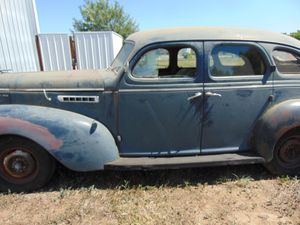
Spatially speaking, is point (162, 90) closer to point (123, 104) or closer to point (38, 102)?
point (123, 104)

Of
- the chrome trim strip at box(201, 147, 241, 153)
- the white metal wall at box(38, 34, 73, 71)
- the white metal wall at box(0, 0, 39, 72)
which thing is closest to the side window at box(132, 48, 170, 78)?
the chrome trim strip at box(201, 147, 241, 153)

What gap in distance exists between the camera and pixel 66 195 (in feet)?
9.68

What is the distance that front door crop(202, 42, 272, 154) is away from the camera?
9.69 ft

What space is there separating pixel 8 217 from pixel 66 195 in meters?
0.60

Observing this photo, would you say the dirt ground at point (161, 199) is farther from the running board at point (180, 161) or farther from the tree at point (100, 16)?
the tree at point (100, 16)

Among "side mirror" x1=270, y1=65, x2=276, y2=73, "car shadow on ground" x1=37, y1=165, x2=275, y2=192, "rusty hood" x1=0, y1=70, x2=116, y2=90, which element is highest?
"side mirror" x1=270, y1=65, x2=276, y2=73

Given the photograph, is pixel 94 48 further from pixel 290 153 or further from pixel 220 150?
pixel 290 153

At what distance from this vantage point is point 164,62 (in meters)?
3.39

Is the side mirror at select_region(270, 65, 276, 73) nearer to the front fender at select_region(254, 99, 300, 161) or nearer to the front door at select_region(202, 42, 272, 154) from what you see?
the front door at select_region(202, 42, 272, 154)

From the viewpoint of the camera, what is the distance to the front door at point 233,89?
295 centimetres

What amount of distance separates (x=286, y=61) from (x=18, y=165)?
344 cm

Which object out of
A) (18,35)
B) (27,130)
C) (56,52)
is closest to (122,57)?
(27,130)

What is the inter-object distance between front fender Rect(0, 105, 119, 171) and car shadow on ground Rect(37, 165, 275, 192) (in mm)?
430

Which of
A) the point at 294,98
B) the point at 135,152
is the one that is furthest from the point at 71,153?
the point at 294,98
